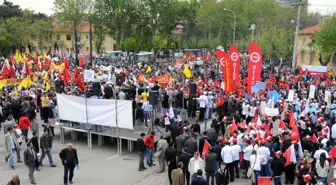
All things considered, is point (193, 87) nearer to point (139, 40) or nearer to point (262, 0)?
point (139, 40)

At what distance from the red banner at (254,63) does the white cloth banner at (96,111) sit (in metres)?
7.08

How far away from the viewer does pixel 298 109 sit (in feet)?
62.1

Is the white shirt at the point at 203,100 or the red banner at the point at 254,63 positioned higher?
the red banner at the point at 254,63

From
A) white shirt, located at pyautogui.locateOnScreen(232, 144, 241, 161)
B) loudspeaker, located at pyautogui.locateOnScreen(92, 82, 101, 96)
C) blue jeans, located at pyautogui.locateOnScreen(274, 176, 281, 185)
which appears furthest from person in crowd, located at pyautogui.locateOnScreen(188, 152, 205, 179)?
loudspeaker, located at pyautogui.locateOnScreen(92, 82, 101, 96)

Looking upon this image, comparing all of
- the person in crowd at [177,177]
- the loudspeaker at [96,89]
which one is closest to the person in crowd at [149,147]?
the person in crowd at [177,177]

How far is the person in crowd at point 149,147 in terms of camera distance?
14.0m

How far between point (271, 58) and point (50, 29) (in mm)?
39225

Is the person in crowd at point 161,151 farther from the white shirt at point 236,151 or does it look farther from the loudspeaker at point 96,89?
the loudspeaker at point 96,89

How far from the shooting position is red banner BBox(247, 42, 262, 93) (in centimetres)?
1923

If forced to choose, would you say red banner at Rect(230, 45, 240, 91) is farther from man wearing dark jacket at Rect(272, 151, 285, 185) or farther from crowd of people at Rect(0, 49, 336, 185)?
man wearing dark jacket at Rect(272, 151, 285, 185)

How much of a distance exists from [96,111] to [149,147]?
3.23m

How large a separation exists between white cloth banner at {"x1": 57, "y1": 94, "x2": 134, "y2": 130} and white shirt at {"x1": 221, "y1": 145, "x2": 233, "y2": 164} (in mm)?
4369

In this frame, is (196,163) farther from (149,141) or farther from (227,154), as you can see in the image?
(149,141)

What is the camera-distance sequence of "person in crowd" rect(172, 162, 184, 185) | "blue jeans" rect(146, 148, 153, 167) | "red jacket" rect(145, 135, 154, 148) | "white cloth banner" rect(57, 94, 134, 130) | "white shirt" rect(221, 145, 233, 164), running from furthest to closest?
"white cloth banner" rect(57, 94, 134, 130) → "blue jeans" rect(146, 148, 153, 167) → "red jacket" rect(145, 135, 154, 148) → "white shirt" rect(221, 145, 233, 164) → "person in crowd" rect(172, 162, 184, 185)
